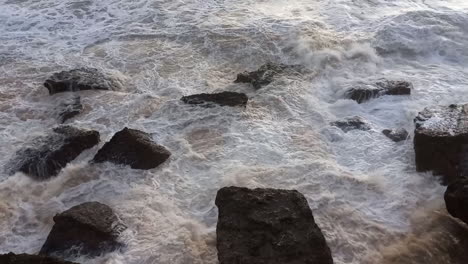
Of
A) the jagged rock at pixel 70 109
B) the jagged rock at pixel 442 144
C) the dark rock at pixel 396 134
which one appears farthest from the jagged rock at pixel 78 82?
the jagged rock at pixel 442 144

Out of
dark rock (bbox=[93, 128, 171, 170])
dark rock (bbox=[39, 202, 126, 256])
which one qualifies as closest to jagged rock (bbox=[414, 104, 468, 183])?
dark rock (bbox=[93, 128, 171, 170])

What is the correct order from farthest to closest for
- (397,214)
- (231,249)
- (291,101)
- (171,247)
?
(291,101) → (397,214) → (171,247) → (231,249)

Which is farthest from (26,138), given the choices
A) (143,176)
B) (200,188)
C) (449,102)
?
(449,102)

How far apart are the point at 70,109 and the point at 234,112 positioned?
201 cm

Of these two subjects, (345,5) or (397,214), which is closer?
(397,214)

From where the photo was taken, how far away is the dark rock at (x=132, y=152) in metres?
4.68

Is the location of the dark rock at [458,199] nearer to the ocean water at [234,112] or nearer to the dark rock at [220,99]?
the ocean water at [234,112]

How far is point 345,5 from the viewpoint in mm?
8758

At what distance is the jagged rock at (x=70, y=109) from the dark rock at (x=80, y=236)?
1986 millimetres

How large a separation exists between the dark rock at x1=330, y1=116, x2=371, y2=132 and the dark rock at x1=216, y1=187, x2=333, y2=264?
5.48 feet

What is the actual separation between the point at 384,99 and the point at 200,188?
2.77m

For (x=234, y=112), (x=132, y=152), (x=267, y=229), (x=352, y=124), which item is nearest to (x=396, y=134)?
(x=352, y=124)

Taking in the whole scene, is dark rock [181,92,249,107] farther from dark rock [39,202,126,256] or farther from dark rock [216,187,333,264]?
dark rock [39,202,126,256]

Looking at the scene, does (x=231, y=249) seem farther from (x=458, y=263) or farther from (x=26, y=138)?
(x=26, y=138)
